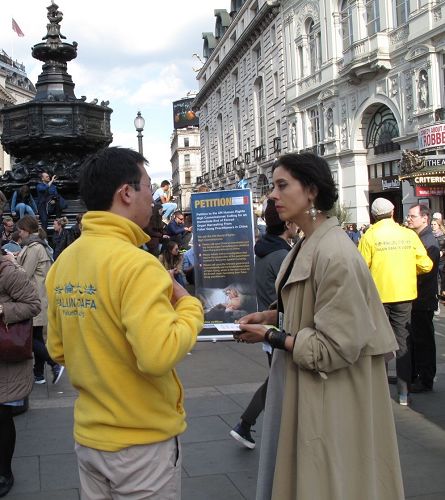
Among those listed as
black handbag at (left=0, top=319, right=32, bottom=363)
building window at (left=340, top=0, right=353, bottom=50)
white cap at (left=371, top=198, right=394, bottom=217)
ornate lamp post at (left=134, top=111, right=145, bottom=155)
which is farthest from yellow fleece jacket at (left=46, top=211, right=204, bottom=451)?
building window at (left=340, top=0, right=353, bottom=50)

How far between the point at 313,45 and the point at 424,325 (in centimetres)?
3596

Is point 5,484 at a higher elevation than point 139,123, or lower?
lower

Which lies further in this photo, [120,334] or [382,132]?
[382,132]

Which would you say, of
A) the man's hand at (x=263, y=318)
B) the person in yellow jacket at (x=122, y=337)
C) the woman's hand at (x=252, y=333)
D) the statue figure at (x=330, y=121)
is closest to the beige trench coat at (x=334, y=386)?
the woman's hand at (x=252, y=333)

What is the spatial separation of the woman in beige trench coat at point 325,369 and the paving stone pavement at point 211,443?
5.53ft

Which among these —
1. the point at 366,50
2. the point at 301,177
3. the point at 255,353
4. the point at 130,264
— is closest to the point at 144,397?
the point at 130,264

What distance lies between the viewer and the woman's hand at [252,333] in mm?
2807

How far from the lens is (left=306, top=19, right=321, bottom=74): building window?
38688mm

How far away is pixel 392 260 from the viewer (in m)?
6.34

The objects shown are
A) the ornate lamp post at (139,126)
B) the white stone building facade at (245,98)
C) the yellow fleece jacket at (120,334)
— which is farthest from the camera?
the white stone building facade at (245,98)

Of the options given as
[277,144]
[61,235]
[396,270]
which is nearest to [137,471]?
[396,270]

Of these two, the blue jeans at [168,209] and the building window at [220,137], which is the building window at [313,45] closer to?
the blue jeans at [168,209]

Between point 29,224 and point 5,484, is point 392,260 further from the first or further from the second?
point 29,224

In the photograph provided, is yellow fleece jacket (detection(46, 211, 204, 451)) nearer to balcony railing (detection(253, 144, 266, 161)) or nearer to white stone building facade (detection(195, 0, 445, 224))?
white stone building facade (detection(195, 0, 445, 224))
